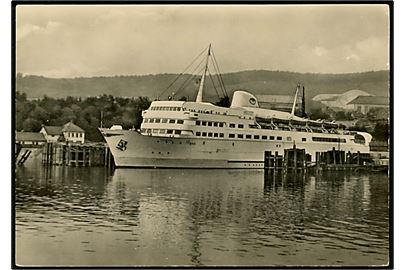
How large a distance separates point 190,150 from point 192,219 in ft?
0.74

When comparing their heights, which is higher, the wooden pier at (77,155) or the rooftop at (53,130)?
the rooftop at (53,130)

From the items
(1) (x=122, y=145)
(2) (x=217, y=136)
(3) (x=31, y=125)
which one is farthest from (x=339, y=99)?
(3) (x=31, y=125)

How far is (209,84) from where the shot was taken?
81.4 inches

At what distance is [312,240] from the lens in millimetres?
1983

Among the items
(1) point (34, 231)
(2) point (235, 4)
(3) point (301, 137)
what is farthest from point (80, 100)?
(3) point (301, 137)

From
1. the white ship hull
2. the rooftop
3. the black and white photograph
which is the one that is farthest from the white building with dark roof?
the rooftop

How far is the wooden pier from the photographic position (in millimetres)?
2049

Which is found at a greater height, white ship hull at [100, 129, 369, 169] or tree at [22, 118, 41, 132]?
tree at [22, 118, 41, 132]

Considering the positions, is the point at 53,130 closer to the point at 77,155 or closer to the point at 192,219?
the point at 77,155

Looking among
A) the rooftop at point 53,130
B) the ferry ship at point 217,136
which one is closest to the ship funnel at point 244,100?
the ferry ship at point 217,136

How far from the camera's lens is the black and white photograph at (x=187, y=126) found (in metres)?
1.97

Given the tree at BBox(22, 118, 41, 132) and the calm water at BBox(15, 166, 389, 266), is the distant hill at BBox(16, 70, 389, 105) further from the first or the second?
the calm water at BBox(15, 166, 389, 266)

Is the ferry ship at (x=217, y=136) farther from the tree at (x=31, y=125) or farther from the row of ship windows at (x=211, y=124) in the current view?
the tree at (x=31, y=125)
